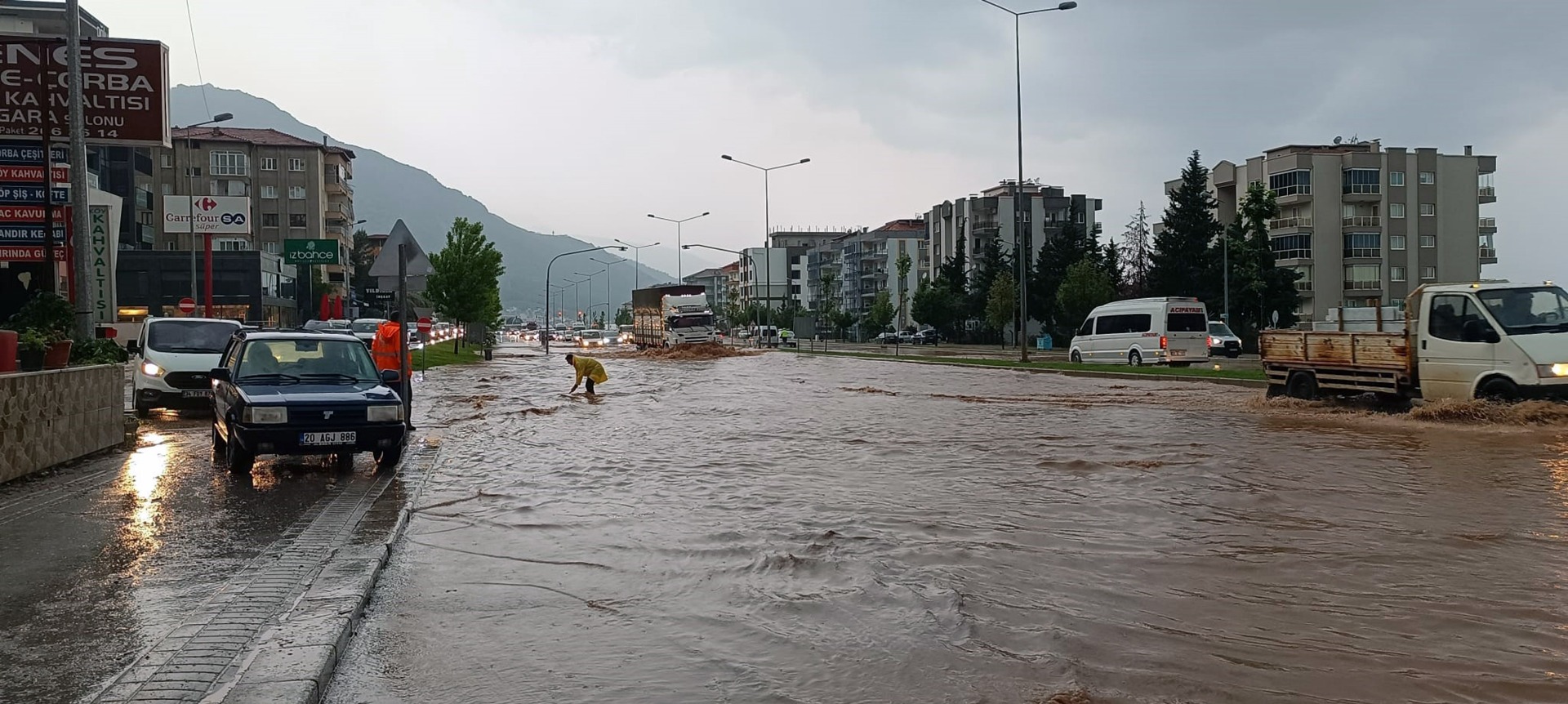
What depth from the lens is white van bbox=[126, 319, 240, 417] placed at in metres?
18.4

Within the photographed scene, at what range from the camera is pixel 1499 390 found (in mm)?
16000

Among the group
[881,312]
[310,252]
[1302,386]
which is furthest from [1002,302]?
[1302,386]

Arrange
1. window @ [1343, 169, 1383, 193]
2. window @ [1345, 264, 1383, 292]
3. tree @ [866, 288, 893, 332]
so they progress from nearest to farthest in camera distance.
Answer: window @ [1343, 169, 1383, 193]
window @ [1345, 264, 1383, 292]
tree @ [866, 288, 893, 332]

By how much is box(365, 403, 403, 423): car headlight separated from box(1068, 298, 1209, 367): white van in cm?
2774

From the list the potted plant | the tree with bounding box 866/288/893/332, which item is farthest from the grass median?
the tree with bounding box 866/288/893/332

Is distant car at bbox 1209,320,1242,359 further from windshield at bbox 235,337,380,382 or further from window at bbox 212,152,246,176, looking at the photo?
window at bbox 212,152,246,176

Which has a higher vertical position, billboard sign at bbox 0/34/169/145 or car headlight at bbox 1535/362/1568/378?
billboard sign at bbox 0/34/169/145

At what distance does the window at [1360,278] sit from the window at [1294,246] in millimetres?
3486

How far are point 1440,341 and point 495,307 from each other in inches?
3100

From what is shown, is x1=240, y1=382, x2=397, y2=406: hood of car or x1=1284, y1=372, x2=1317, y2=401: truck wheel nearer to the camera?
x1=240, y1=382, x2=397, y2=406: hood of car

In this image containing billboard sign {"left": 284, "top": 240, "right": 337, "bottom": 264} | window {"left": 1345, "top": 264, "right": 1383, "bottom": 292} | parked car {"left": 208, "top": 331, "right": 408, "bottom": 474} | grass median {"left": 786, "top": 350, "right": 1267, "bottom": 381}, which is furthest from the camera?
window {"left": 1345, "top": 264, "right": 1383, "bottom": 292}

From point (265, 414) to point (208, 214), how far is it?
32.8 meters

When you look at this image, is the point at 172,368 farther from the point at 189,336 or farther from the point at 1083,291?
the point at 1083,291

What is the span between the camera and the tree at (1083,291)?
68.8m
